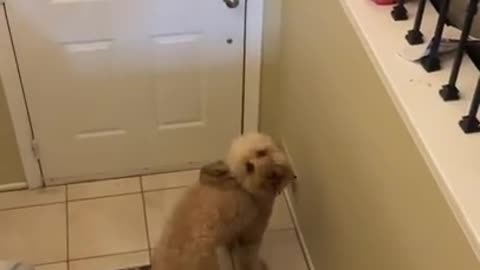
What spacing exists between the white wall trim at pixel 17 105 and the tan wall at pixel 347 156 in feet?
2.46

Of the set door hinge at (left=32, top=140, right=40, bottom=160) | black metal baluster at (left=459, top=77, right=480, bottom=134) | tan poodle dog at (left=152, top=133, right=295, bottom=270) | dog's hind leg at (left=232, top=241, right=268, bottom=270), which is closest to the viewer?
black metal baluster at (left=459, top=77, right=480, bottom=134)

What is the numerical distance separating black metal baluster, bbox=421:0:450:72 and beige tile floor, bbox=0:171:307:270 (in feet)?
3.35

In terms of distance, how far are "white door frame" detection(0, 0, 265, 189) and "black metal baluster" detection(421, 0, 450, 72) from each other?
2.88 feet

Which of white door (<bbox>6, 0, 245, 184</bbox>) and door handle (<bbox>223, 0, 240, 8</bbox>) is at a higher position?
door handle (<bbox>223, 0, 240, 8</bbox>)

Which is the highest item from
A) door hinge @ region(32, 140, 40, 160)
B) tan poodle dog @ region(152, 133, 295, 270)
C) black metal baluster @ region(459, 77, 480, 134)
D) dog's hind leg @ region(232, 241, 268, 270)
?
black metal baluster @ region(459, 77, 480, 134)

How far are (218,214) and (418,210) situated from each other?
0.67 m

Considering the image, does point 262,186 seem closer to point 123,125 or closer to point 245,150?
point 245,150

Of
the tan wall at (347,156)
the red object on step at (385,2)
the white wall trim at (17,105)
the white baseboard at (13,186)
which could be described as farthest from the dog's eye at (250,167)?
the white baseboard at (13,186)

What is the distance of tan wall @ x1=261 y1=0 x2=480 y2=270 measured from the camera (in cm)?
153

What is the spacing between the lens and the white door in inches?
92.7

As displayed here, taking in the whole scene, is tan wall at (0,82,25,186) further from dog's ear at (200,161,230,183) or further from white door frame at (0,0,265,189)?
dog's ear at (200,161,230,183)

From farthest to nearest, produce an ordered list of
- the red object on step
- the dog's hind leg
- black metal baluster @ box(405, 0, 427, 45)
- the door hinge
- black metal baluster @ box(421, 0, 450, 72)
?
the door hinge, the dog's hind leg, the red object on step, black metal baluster @ box(405, 0, 427, 45), black metal baluster @ box(421, 0, 450, 72)

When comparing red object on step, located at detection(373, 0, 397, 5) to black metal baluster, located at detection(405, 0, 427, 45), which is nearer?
black metal baluster, located at detection(405, 0, 427, 45)

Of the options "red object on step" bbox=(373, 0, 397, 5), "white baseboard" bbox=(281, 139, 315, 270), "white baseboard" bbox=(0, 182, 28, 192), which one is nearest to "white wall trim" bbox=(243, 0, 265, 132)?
"white baseboard" bbox=(281, 139, 315, 270)
